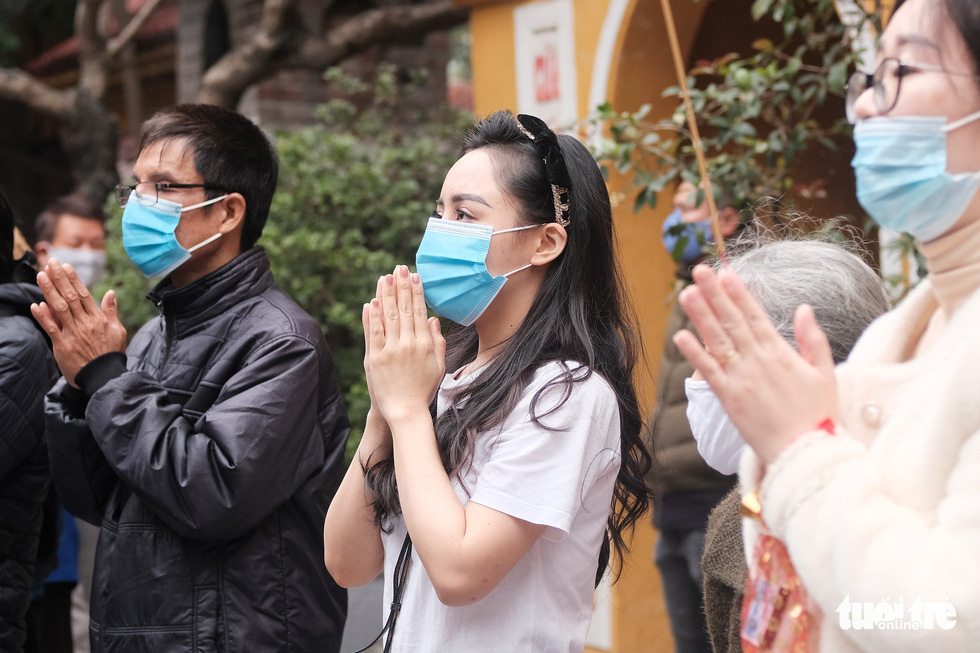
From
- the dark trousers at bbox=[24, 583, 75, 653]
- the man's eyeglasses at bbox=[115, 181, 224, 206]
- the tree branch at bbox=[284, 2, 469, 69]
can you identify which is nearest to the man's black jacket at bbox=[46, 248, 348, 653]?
the man's eyeglasses at bbox=[115, 181, 224, 206]

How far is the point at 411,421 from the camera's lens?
5.86ft

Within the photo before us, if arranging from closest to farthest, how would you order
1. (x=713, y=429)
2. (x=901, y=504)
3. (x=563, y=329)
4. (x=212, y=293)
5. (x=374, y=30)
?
(x=901, y=504) < (x=563, y=329) < (x=713, y=429) < (x=212, y=293) < (x=374, y=30)

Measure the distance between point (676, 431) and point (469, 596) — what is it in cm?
216

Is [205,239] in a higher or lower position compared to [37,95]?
lower

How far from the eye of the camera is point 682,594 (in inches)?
150

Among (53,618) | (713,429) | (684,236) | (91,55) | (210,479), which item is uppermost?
Answer: (91,55)

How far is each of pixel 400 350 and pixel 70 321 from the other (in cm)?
111

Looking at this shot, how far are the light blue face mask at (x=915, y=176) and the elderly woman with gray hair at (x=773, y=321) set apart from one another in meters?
0.85

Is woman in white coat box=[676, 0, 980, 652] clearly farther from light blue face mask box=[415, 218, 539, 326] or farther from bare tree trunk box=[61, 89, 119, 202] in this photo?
bare tree trunk box=[61, 89, 119, 202]

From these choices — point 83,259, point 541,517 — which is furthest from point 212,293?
point 83,259

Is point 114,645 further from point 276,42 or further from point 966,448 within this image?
point 276,42

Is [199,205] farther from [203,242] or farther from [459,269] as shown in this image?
[459,269]

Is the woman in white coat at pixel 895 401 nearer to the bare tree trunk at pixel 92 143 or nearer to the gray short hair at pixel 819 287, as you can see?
the gray short hair at pixel 819 287

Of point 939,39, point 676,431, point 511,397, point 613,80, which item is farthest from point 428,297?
point 613,80
